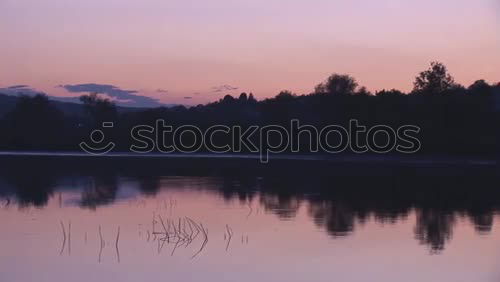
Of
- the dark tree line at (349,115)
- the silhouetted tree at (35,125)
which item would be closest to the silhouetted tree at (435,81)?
the dark tree line at (349,115)

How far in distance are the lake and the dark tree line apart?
98.6 feet

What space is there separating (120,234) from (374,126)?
164ft

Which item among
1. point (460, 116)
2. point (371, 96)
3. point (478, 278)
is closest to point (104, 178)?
point (478, 278)

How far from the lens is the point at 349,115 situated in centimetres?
7319

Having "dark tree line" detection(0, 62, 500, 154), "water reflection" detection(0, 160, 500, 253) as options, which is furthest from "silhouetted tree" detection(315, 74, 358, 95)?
"water reflection" detection(0, 160, 500, 253)

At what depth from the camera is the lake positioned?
1514 cm

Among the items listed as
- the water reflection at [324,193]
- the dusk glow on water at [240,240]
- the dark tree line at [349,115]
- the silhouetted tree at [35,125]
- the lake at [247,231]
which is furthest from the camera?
the silhouetted tree at [35,125]

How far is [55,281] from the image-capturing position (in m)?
14.1

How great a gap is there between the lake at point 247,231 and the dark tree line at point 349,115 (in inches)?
1184

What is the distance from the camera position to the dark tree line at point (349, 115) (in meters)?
64.1

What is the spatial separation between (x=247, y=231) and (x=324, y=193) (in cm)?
1099

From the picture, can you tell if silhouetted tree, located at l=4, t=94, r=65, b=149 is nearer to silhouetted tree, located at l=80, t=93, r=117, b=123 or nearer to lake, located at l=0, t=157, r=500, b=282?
silhouetted tree, located at l=80, t=93, r=117, b=123

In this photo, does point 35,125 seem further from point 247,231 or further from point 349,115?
point 247,231

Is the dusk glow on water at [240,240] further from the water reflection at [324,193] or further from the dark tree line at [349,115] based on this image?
the dark tree line at [349,115]
